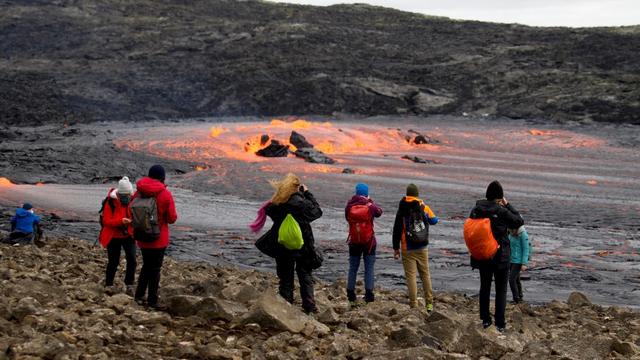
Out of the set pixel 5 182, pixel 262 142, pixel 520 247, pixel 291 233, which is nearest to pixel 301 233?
pixel 291 233

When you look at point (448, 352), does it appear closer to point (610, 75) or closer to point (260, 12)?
point (610, 75)

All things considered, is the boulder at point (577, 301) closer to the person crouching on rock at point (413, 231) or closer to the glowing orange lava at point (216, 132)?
the person crouching on rock at point (413, 231)

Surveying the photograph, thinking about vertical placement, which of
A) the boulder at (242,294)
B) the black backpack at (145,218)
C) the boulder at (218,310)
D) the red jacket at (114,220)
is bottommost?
the boulder at (242,294)

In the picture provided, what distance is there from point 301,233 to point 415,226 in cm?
211

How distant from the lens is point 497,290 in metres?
10.4

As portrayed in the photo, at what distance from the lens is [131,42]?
88562mm

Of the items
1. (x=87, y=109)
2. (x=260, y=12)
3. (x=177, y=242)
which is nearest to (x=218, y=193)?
(x=177, y=242)

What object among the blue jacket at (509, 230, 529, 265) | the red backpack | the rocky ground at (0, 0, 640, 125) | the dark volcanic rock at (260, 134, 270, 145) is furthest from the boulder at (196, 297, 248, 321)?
the rocky ground at (0, 0, 640, 125)

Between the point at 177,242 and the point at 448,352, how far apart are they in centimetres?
1585

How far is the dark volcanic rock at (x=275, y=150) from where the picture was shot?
156ft

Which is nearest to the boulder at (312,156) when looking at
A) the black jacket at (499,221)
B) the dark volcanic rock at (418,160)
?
the dark volcanic rock at (418,160)

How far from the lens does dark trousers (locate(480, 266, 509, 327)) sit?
10216mm

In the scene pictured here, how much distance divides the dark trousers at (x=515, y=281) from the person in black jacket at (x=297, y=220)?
4.58m

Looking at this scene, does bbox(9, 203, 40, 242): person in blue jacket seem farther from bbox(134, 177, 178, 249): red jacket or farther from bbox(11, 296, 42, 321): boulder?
bbox(11, 296, 42, 321): boulder
